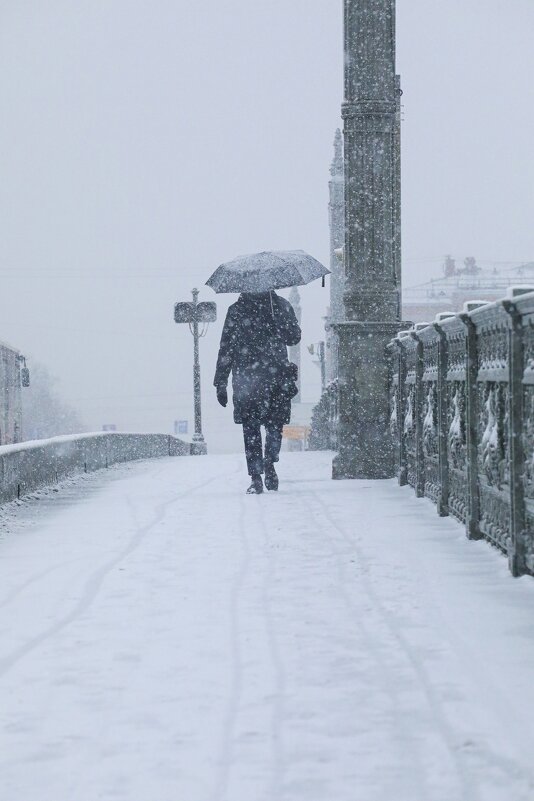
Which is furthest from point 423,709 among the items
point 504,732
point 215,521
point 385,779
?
point 215,521

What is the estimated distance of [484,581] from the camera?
5.79 m

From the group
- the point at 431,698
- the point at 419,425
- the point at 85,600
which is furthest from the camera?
the point at 419,425

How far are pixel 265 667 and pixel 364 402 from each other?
8.57 m

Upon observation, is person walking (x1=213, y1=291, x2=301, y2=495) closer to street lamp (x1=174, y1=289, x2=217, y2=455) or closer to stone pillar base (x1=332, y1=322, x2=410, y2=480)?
stone pillar base (x1=332, y1=322, x2=410, y2=480)

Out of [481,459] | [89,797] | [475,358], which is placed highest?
[475,358]

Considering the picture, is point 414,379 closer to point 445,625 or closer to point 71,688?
point 445,625

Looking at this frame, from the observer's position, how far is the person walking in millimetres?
10883

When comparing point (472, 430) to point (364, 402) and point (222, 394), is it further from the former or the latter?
point (364, 402)

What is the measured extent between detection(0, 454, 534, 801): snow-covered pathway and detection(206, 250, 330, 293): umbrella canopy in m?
3.87

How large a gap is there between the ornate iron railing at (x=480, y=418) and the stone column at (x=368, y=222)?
2109 mm

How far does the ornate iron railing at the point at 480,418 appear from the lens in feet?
18.2

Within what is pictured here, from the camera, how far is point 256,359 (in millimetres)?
10906

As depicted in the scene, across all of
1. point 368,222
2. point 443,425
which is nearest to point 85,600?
point 443,425

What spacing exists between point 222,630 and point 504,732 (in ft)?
5.30
